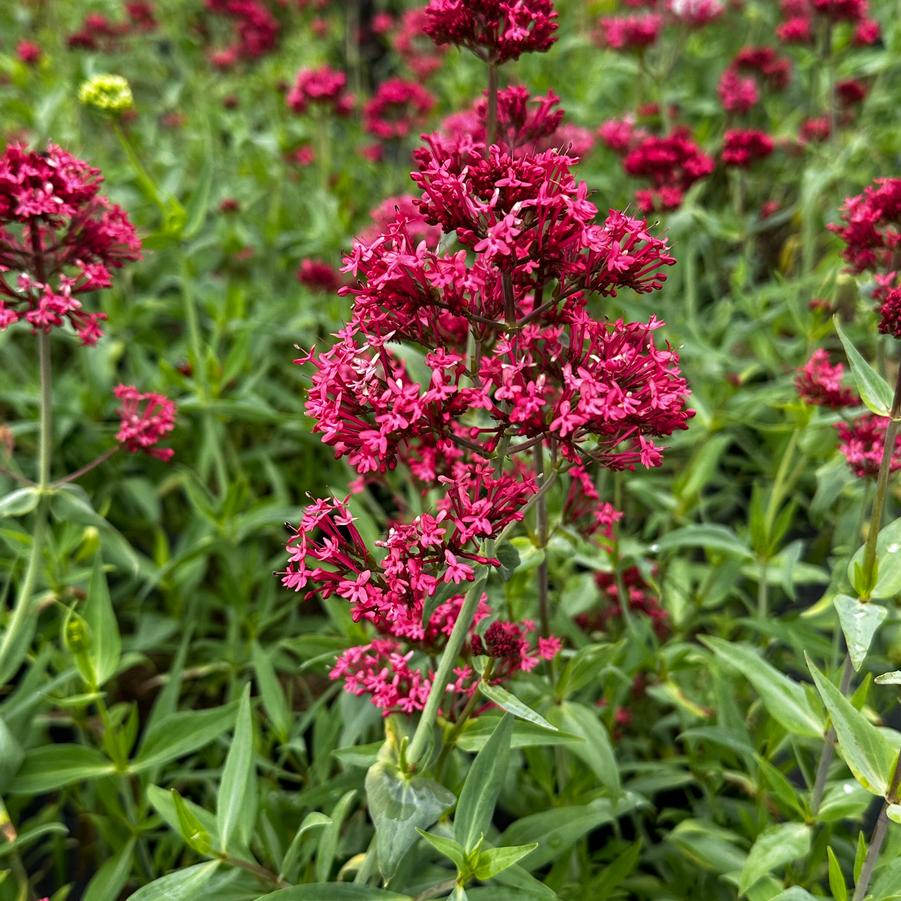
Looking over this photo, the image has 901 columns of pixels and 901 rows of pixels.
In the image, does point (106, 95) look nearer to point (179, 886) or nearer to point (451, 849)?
point (179, 886)

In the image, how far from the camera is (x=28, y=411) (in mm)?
3223

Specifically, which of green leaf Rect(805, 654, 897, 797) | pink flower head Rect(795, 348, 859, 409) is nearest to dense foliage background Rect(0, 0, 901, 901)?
green leaf Rect(805, 654, 897, 797)

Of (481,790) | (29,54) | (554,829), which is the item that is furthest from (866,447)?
(29,54)

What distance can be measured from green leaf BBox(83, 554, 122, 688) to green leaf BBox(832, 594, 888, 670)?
1.56 m

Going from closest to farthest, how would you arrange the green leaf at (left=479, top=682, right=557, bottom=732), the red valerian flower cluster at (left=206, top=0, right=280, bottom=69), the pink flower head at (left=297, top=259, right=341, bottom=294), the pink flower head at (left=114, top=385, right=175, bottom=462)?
the green leaf at (left=479, top=682, right=557, bottom=732), the pink flower head at (left=114, top=385, right=175, bottom=462), the pink flower head at (left=297, top=259, right=341, bottom=294), the red valerian flower cluster at (left=206, top=0, right=280, bottom=69)

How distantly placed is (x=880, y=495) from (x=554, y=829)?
934mm

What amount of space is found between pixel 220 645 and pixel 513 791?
1.05m

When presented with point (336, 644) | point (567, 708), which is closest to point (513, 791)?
point (567, 708)

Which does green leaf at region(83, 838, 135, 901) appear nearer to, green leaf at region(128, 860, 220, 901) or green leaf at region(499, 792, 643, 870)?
green leaf at region(128, 860, 220, 901)

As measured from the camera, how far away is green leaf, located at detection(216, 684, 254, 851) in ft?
5.60

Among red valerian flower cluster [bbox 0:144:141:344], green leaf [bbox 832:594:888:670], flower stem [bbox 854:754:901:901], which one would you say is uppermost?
red valerian flower cluster [bbox 0:144:141:344]

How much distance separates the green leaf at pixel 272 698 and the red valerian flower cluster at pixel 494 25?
156cm

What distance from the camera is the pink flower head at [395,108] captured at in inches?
167

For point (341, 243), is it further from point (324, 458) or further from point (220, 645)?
point (220, 645)
